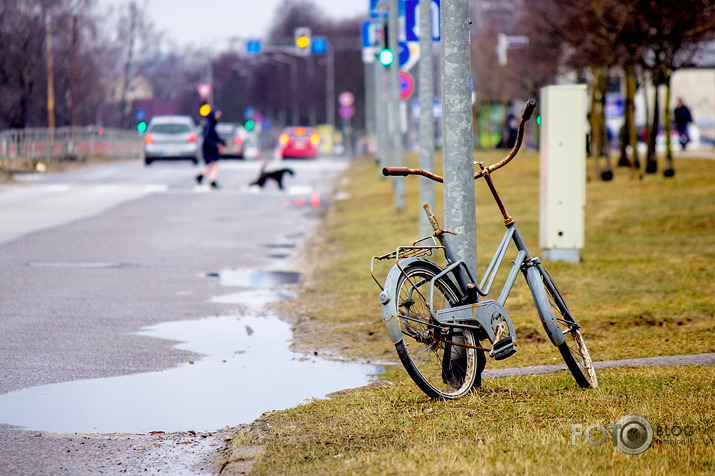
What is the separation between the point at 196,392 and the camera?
7.50 metres

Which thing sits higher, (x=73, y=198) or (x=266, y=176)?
(x=266, y=176)

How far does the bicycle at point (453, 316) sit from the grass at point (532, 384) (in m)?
0.16

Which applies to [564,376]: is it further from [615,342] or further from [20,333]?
[20,333]

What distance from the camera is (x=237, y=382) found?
7836 millimetres

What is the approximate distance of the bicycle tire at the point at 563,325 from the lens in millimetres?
6801

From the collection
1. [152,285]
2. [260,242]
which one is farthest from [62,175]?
[152,285]

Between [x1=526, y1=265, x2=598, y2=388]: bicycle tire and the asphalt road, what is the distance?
178 centimetres

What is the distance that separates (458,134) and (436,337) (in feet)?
4.08

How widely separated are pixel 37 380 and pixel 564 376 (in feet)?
10.4

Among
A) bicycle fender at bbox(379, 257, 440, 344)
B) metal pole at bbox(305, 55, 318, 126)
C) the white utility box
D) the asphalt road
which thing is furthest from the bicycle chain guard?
metal pole at bbox(305, 55, 318, 126)

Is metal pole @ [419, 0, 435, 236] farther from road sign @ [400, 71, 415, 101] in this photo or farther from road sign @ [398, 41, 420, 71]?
road sign @ [400, 71, 415, 101]

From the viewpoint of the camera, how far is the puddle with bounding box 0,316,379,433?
668 cm

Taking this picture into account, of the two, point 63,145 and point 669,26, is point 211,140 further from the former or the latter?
point 63,145

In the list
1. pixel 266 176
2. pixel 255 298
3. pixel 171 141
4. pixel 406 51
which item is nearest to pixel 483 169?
pixel 255 298
